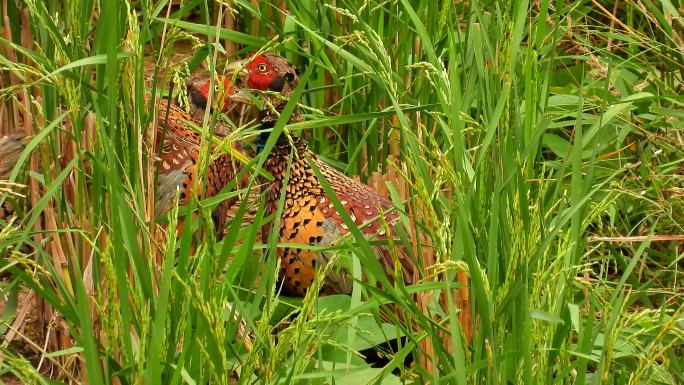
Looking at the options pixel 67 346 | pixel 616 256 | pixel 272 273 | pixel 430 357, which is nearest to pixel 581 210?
pixel 430 357

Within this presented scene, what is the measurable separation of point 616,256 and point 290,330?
1.33 metres

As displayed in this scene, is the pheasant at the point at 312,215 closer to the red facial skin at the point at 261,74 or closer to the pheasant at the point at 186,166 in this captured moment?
the red facial skin at the point at 261,74

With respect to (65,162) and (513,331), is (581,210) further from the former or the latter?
(65,162)

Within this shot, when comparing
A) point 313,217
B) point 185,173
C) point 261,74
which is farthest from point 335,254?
point 185,173

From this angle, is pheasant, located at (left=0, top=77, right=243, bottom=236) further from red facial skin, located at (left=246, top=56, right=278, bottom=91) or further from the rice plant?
the rice plant

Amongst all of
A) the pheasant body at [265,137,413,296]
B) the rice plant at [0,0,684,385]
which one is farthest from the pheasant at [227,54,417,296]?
the rice plant at [0,0,684,385]

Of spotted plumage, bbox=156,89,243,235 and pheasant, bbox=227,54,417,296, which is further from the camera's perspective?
spotted plumage, bbox=156,89,243,235

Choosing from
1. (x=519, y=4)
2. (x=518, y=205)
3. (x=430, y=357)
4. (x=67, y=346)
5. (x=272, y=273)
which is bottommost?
(x=67, y=346)

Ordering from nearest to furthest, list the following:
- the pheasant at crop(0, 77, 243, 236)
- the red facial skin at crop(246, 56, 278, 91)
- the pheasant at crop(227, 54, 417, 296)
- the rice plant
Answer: the rice plant, the pheasant at crop(227, 54, 417, 296), the red facial skin at crop(246, 56, 278, 91), the pheasant at crop(0, 77, 243, 236)

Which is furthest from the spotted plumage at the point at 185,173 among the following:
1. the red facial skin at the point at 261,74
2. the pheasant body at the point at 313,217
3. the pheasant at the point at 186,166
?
the pheasant body at the point at 313,217

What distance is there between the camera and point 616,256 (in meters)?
3.03

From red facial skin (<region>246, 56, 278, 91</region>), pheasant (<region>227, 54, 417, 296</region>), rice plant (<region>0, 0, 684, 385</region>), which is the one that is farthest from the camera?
red facial skin (<region>246, 56, 278, 91</region>)

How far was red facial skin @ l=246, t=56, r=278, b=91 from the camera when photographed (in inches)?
147

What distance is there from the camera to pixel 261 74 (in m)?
3.73
